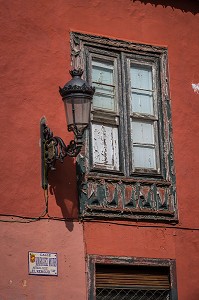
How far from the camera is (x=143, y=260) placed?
10414 mm

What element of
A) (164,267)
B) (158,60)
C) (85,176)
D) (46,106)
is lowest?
(164,267)

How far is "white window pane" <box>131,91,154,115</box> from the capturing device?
11062 mm

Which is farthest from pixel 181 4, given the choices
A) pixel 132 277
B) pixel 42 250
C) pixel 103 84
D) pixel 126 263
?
pixel 42 250

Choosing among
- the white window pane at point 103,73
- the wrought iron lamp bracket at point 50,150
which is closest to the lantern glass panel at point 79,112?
the wrought iron lamp bracket at point 50,150

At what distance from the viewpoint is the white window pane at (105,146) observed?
10.6 meters

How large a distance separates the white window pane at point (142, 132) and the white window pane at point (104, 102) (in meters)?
0.37

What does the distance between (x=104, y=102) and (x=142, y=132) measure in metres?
0.64

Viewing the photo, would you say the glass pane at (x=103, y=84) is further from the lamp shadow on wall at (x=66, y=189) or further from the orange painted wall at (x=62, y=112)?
the lamp shadow on wall at (x=66, y=189)

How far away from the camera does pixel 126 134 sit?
427 inches

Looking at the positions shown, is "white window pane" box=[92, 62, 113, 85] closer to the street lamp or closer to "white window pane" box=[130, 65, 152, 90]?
"white window pane" box=[130, 65, 152, 90]

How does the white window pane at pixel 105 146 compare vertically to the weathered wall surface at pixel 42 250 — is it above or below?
above

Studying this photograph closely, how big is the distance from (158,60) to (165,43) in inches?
10.3

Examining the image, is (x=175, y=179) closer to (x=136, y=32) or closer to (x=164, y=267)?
(x=164, y=267)

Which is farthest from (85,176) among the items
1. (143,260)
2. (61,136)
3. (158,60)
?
(158,60)
